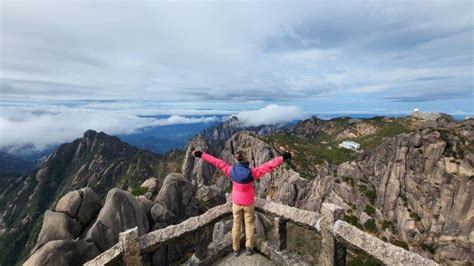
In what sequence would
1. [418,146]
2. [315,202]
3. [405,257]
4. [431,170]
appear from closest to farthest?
1. [405,257]
2. [431,170]
3. [418,146]
4. [315,202]

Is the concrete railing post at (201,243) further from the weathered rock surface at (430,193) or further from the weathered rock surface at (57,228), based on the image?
the weathered rock surface at (430,193)

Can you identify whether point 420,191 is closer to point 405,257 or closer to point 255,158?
point 255,158

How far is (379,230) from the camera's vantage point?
346 feet

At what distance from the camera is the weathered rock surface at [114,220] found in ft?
62.6

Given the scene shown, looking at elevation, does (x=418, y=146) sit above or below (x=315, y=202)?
above

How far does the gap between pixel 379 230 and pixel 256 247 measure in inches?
4421

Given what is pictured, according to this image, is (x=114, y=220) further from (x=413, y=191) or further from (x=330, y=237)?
(x=413, y=191)

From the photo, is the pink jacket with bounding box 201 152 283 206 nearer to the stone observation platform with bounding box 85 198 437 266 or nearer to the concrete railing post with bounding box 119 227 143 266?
the stone observation platform with bounding box 85 198 437 266

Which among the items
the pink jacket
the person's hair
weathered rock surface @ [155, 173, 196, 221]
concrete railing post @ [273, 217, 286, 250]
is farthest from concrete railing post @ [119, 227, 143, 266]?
weathered rock surface @ [155, 173, 196, 221]

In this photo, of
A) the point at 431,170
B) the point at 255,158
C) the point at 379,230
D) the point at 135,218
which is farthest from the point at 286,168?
the point at 135,218

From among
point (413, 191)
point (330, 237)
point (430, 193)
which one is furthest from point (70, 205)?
point (413, 191)

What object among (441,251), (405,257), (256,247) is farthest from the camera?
(441,251)

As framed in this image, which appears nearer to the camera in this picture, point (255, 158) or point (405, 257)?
point (405, 257)

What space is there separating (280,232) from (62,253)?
1207 centimetres
